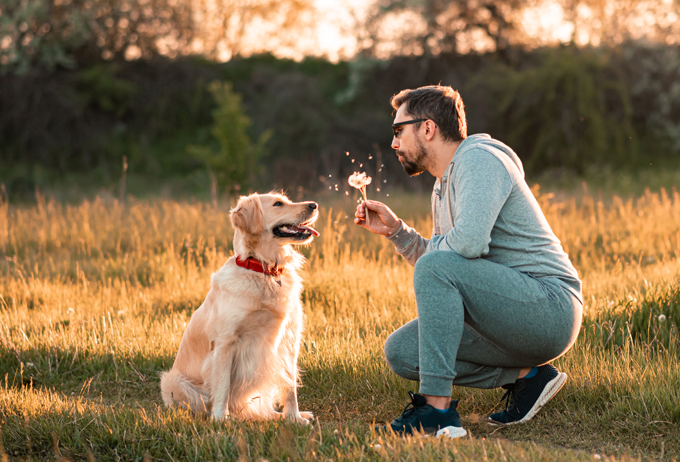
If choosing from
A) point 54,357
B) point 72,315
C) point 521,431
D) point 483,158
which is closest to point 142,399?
point 54,357

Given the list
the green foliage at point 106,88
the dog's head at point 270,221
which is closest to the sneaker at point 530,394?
the dog's head at point 270,221

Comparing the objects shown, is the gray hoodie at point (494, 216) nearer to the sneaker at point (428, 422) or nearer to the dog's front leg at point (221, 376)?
the sneaker at point (428, 422)

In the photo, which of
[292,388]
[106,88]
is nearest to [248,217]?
[292,388]

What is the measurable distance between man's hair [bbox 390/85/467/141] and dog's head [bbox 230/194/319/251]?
32.5 inches

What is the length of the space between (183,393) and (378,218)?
1.45 meters

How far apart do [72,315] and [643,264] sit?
203 inches

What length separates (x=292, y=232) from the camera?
3.36 m

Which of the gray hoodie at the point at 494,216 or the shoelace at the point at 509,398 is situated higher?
the gray hoodie at the point at 494,216

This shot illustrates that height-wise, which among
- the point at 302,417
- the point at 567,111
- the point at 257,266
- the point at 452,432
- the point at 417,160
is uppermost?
the point at 567,111

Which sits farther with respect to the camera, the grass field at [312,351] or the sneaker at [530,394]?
the sneaker at [530,394]

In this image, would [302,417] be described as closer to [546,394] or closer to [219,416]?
[219,416]

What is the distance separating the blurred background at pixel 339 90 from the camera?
16.8 metres

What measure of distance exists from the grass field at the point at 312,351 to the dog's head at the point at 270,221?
834 millimetres

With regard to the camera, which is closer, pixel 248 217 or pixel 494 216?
pixel 494 216
